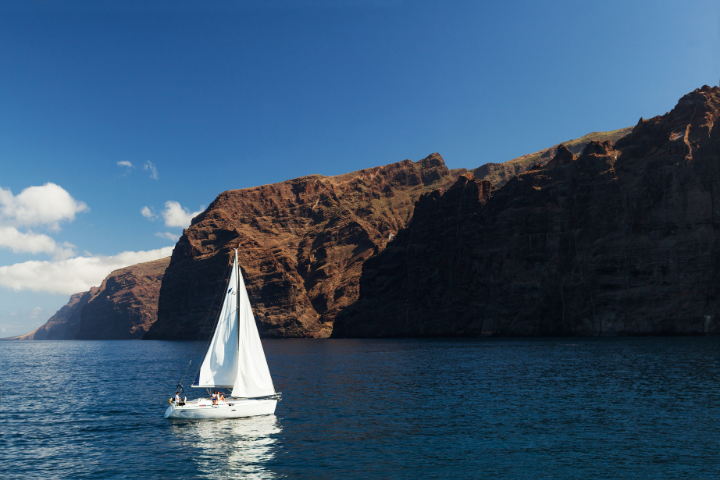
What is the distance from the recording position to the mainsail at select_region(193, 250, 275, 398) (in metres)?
37.3

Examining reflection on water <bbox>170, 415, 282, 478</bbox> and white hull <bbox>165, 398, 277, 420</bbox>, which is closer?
reflection on water <bbox>170, 415, 282, 478</bbox>

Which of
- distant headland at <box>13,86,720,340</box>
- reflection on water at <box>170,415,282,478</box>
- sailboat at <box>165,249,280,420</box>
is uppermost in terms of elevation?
distant headland at <box>13,86,720,340</box>

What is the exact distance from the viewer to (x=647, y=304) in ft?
434

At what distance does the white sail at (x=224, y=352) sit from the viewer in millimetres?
37219

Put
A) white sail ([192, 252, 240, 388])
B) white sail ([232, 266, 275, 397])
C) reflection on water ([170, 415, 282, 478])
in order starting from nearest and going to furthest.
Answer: reflection on water ([170, 415, 282, 478]) → white sail ([192, 252, 240, 388]) → white sail ([232, 266, 275, 397])

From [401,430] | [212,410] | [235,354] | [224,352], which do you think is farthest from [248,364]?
[401,430]

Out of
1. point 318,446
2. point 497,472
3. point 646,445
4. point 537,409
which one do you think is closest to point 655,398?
point 537,409

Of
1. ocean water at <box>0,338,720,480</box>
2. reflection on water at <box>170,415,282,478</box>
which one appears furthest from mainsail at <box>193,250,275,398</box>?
ocean water at <box>0,338,720,480</box>

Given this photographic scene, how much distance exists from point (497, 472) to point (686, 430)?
15.6 meters

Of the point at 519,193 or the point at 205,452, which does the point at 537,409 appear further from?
the point at 519,193

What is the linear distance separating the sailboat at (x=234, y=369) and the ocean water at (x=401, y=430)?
1052 millimetres

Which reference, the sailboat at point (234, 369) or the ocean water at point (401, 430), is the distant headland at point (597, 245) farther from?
the sailboat at point (234, 369)

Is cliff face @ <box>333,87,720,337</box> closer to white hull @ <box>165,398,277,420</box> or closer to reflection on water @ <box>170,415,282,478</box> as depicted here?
white hull @ <box>165,398,277,420</box>

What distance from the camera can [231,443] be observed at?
1233 inches
